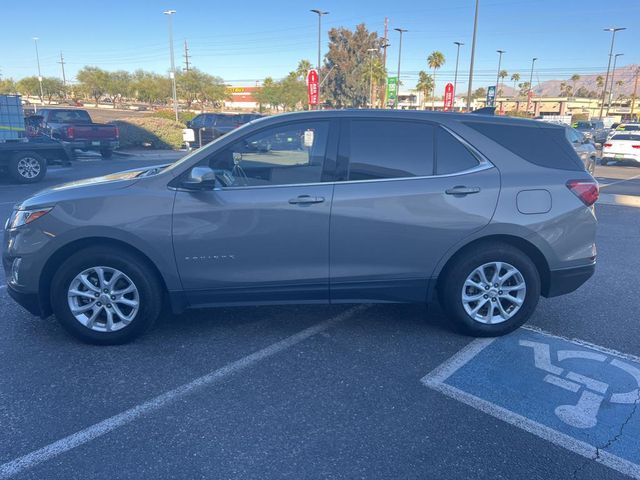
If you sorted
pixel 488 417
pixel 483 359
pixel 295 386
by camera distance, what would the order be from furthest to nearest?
pixel 483 359, pixel 295 386, pixel 488 417

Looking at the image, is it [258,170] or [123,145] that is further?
[123,145]

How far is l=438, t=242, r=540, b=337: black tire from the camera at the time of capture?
4086 millimetres

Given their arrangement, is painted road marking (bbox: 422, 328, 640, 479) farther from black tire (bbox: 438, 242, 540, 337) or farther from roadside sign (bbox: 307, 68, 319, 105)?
roadside sign (bbox: 307, 68, 319, 105)

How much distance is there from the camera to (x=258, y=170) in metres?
4.00

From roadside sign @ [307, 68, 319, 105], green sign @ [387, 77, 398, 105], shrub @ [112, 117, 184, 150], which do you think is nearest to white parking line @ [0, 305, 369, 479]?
roadside sign @ [307, 68, 319, 105]

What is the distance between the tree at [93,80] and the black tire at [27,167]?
236 feet

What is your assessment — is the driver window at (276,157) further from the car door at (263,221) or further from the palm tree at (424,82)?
the palm tree at (424,82)

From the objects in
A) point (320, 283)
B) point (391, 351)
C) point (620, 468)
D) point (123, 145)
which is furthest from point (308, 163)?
point (123, 145)

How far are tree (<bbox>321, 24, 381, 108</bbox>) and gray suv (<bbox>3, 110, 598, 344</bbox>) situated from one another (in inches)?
2898

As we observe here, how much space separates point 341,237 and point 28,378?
7.89ft

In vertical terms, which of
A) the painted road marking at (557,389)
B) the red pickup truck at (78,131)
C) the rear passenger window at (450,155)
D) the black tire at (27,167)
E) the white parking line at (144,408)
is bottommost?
the white parking line at (144,408)

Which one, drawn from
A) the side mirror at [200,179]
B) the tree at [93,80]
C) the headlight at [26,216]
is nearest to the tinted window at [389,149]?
the side mirror at [200,179]

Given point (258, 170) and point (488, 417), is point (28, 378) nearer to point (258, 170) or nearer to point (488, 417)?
point (258, 170)

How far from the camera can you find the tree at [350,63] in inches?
2995
